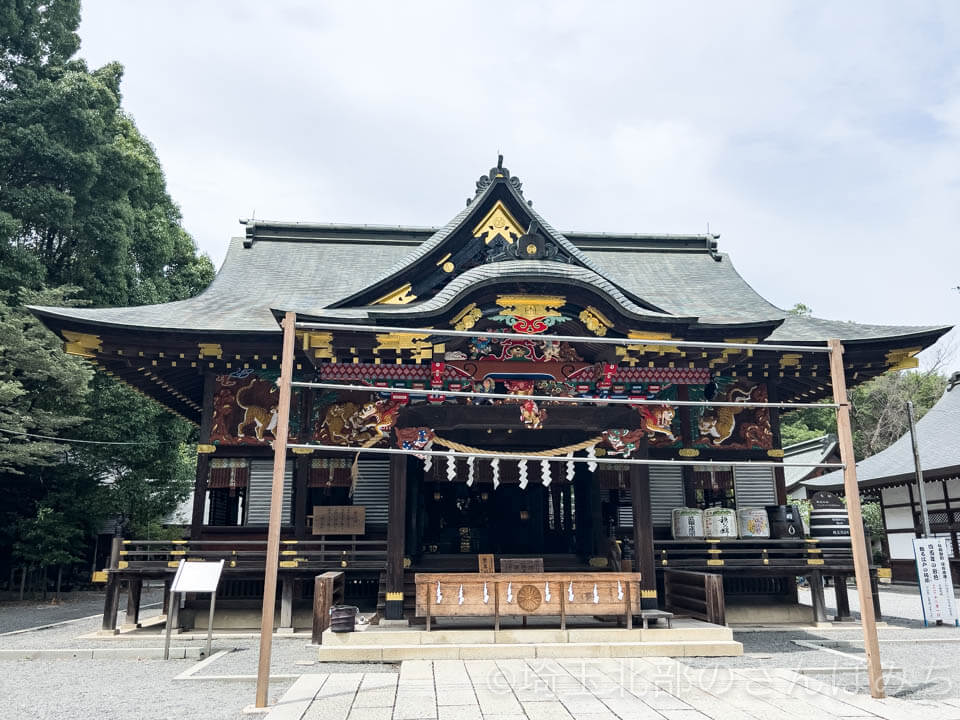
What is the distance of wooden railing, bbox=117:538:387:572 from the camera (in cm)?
1201

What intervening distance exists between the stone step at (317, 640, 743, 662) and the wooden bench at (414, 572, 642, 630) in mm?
479

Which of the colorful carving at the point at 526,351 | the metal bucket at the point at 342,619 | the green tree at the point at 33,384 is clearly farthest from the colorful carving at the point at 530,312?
the green tree at the point at 33,384

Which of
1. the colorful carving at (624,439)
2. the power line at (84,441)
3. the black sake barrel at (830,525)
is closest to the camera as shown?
the colorful carving at (624,439)

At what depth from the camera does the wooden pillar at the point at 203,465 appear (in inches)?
506

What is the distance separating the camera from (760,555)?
43.1ft

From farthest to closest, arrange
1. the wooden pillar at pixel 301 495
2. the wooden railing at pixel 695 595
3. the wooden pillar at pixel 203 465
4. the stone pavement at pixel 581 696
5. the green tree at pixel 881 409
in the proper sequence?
1. the green tree at pixel 881 409
2. the wooden pillar at pixel 301 495
3. the wooden pillar at pixel 203 465
4. the wooden railing at pixel 695 595
5. the stone pavement at pixel 581 696

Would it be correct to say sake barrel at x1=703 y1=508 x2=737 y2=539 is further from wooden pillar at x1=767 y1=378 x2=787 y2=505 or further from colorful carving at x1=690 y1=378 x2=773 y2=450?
wooden pillar at x1=767 y1=378 x2=787 y2=505

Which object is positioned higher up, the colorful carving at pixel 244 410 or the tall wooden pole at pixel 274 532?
the colorful carving at pixel 244 410

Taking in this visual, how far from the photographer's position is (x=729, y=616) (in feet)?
43.8

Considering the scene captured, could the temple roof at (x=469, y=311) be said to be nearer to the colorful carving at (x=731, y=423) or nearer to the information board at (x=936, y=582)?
the colorful carving at (x=731, y=423)

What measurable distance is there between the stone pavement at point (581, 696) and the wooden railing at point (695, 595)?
107 inches

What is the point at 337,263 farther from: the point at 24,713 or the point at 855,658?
the point at 855,658

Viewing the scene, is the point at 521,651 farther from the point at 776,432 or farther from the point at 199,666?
the point at 776,432

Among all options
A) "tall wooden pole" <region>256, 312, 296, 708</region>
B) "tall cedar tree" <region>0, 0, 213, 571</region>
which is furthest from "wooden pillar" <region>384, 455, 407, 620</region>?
"tall cedar tree" <region>0, 0, 213, 571</region>
